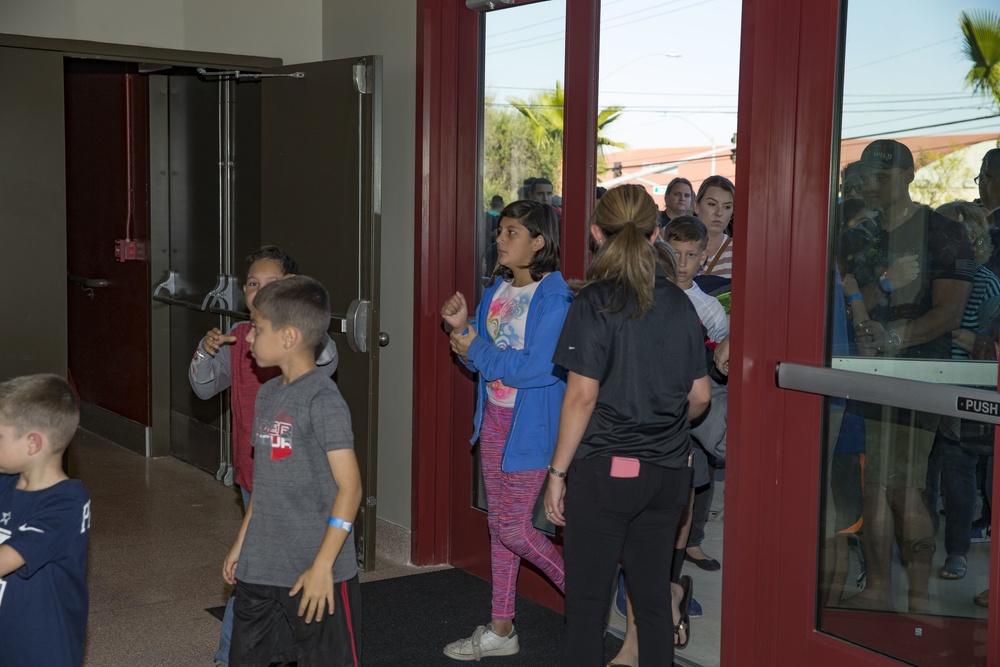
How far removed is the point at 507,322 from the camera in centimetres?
352

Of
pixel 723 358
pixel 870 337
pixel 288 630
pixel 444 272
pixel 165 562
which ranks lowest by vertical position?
pixel 165 562

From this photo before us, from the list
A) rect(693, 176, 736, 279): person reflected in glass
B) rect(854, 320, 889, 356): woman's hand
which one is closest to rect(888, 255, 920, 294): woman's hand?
rect(854, 320, 889, 356): woman's hand

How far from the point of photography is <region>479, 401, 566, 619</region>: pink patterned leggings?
11.4 ft

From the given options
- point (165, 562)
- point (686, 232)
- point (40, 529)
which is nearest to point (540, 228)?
point (686, 232)

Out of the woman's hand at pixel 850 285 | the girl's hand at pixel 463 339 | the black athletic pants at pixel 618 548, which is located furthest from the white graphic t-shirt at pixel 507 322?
the woman's hand at pixel 850 285

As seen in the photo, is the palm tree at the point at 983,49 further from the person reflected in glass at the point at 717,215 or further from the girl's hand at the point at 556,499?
the person reflected in glass at the point at 717,215

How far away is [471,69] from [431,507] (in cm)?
180

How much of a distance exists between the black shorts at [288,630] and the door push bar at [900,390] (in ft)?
4.55

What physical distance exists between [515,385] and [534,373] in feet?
0.26

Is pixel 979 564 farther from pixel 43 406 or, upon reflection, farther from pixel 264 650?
pixel 43 406

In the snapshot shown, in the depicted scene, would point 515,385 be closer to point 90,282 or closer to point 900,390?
point 900,390

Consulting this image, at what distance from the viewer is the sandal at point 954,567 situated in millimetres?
2740

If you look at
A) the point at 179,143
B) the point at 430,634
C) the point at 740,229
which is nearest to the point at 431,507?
the point at 430,634

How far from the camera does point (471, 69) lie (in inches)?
172
